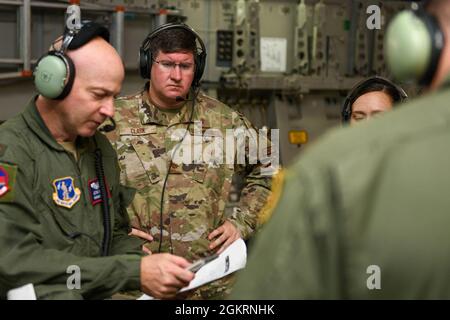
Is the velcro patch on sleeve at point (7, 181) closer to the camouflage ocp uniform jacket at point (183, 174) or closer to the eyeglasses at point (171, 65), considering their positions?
the camouflage ocp uniform jacket at point (183, 174)

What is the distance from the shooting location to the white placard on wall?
221 inches

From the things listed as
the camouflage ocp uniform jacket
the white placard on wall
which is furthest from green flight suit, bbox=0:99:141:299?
the white placard on wall

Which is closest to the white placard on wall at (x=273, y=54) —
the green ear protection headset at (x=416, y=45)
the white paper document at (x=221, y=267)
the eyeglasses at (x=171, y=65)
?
the eyeglasses at (x=171, y=65)

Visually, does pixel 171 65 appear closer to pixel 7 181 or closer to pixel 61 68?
pixel 61 68

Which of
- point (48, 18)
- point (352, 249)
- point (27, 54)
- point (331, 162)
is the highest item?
point (48, 18)

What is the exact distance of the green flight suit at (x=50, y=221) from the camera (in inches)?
76.9

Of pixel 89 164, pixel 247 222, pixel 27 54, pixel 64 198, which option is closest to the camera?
pixel 64 198

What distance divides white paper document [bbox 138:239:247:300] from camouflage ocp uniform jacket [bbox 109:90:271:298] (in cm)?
61

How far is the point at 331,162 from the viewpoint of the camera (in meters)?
0.95

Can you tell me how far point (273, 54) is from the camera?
18.5 ft

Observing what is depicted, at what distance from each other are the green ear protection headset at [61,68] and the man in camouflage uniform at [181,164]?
1094 millimetres
